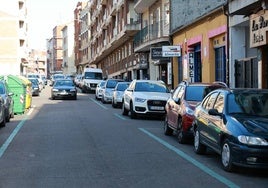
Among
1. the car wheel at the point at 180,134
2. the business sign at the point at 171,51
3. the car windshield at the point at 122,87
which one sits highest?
the business sign at the point at 171,51

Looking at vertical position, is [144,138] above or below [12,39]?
below

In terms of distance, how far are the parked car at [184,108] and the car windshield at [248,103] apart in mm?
2783

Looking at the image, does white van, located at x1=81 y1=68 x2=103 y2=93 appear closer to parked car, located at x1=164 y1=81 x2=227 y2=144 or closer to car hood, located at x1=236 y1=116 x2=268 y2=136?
parked car, located at x1=164 y1=81 x2=227 y2=144

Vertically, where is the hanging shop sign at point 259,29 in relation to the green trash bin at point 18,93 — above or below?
above

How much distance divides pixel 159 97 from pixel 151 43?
15.7 metres

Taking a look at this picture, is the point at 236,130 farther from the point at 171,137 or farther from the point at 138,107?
the point at 138,107

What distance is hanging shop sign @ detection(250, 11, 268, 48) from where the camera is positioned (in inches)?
695

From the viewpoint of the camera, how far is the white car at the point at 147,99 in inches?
828

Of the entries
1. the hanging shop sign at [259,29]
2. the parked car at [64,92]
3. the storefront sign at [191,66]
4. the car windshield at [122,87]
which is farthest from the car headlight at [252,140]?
the parked car at [64,92]

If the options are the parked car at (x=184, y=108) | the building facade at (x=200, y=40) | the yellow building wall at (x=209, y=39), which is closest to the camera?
the parked car at (x=184, y=108)

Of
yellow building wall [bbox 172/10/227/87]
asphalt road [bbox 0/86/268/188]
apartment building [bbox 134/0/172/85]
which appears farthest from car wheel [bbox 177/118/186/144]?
apartment building [bbox 134/0/172/85]

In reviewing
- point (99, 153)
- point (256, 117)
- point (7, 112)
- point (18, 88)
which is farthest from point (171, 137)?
point (18, 88)

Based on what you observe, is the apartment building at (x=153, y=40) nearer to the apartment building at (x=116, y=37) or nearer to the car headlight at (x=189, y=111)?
the apartment building at (x=116, y=37)

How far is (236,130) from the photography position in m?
9.05
